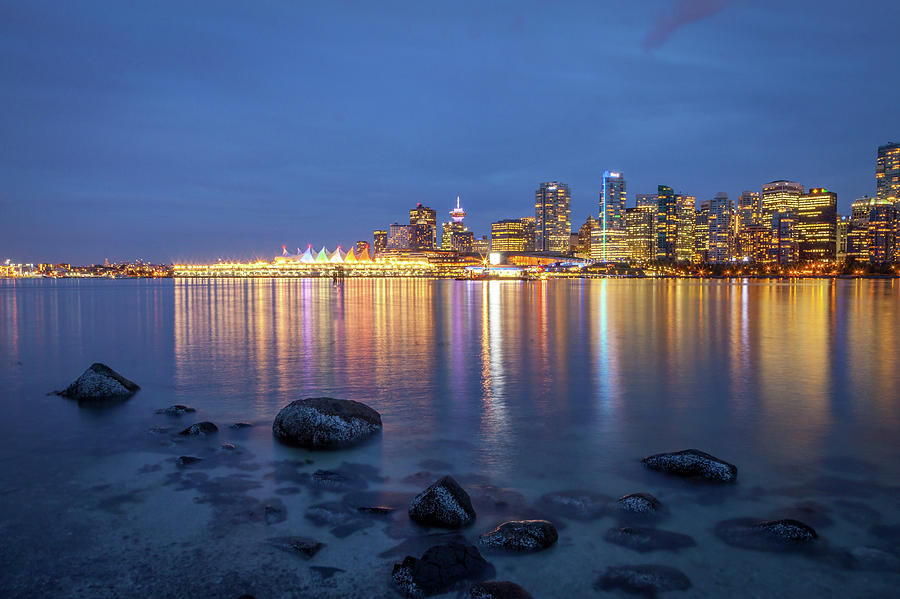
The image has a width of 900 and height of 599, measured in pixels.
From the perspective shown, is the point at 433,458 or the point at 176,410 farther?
the point at 176,410

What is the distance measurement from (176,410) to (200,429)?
2045 mm

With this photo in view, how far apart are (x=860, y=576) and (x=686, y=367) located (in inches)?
476

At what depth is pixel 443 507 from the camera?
21.1 ft

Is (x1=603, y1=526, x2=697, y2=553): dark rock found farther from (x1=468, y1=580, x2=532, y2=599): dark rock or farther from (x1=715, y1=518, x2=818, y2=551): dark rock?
(x1=468, y1=580, x2=532, y2=599): dark rock

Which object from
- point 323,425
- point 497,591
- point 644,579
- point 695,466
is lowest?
point 644,579

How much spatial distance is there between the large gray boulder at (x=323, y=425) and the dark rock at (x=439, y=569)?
4185 millimetres

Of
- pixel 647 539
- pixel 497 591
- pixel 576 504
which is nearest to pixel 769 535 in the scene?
pixel 647 539

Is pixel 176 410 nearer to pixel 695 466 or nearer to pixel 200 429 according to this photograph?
pixel 200 429

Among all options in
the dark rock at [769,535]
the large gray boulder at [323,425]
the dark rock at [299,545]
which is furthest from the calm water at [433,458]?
the large gray boulder at [323,425]

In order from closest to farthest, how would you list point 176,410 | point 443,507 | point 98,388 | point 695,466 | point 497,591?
1. point 497,591
2. point 443,507
3. point 695,466
4. point 176,410
5. point 98,388

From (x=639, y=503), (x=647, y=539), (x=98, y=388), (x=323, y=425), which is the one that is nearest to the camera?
(x=647, y=539)

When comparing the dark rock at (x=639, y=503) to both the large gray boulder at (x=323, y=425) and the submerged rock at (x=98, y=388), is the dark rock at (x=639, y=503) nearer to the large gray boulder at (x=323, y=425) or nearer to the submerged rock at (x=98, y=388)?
the large gray boulder at (x=323, y=425)

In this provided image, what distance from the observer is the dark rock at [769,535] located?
6.02 meters

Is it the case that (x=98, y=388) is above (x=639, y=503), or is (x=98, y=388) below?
above
